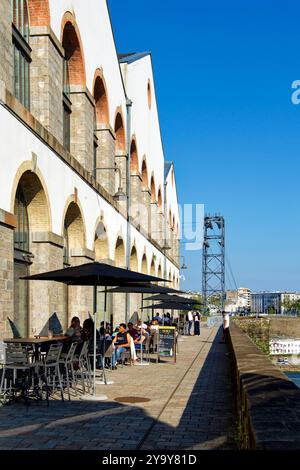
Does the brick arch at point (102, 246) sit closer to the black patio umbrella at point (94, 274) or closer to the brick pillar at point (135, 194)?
the brick pillar at point (135, 194)

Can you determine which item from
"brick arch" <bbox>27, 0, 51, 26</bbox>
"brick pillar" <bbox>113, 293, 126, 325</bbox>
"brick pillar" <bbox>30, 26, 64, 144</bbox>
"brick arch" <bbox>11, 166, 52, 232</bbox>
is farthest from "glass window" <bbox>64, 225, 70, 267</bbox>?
"brick pillar" <bbox>113, 293, 126, 325</bbox>

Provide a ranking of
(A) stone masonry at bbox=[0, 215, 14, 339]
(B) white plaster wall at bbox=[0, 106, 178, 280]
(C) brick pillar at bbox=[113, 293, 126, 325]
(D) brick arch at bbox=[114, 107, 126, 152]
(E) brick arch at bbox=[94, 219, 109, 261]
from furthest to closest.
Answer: (D) brick arch at bbox=[114, 107, 126, 152], (C) brick pillar at bbox=[113, 293, 126, 325], (E) brick arch at bbox=[94, 219, 109, 261], (B) white plaster wall at bbox=[0, 106, 178, 280], (A) stone masonry at bbox=[0, 215, 14, 339]

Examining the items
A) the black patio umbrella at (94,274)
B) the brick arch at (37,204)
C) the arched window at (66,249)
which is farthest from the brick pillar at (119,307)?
the black patio umbrella at (94,274)

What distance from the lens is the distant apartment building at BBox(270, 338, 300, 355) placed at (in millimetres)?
78125

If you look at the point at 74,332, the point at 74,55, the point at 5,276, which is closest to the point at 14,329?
the point at 74,332

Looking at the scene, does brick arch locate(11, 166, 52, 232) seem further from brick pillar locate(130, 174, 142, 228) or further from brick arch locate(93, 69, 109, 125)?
brick pillar locate(130, 174, 142, 228)

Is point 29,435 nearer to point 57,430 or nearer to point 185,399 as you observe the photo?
point 57,430

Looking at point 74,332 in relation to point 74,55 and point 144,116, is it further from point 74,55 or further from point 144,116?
point 144,116

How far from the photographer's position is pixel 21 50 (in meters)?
14.4

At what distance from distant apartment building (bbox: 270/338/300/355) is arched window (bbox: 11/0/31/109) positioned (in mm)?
67053

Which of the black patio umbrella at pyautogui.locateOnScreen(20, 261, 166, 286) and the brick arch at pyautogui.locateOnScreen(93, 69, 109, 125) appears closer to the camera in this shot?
the black patio umbrella at pyautogui.locateOnScreen(20, 261, 166, 286)

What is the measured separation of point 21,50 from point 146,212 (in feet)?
70.2

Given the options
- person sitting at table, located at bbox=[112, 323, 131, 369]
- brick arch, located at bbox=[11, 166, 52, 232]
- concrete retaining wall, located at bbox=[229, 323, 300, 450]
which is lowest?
person sitting at table, located at bbox=[112, 323, 131, 369]

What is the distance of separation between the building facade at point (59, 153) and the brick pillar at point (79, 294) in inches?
1.3
